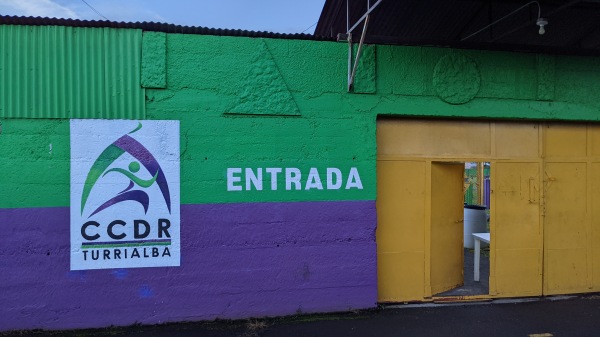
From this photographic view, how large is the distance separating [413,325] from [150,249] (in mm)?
3285

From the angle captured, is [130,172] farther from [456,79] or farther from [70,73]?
[456,79]

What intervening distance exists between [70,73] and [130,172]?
1321mm

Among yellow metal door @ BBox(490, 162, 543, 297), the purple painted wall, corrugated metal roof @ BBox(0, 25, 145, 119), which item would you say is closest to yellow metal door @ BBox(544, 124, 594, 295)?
yellow metal door @ BBox(490, 162, 543, 297)

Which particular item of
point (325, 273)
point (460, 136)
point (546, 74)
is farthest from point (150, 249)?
point (546, 74)

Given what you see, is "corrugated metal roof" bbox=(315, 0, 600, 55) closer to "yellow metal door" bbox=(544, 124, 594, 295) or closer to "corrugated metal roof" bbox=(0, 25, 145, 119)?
"yellow metal door" bbox=(544, 124, 594, 295)

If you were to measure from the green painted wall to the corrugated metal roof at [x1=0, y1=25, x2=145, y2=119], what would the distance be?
14 cm

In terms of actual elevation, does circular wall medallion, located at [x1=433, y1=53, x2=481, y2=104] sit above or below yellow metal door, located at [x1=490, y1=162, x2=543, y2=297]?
above

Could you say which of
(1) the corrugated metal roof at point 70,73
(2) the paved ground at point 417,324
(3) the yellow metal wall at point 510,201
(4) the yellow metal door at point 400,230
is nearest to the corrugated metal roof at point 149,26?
(1) the corrugated metal roof at point 70,73

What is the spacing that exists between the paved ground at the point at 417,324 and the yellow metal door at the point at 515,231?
0.38m

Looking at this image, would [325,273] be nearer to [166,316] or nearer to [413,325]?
[413,325]

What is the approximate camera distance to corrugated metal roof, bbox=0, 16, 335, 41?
182 inches

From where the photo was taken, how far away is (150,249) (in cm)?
483

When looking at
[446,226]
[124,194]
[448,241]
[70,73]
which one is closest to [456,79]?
[446,226]

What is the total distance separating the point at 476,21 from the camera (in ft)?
22.4
